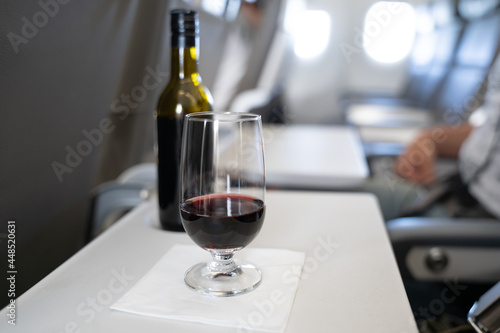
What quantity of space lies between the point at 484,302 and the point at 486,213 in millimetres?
943

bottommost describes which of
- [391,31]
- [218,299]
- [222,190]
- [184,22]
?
[218,299]

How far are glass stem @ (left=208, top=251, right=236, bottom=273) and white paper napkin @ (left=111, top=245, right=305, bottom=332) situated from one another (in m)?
0.05

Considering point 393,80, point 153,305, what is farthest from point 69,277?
point 393,80

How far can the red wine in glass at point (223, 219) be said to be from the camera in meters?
0.62

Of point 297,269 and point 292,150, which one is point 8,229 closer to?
point 297,269

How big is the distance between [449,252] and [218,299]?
627 mm

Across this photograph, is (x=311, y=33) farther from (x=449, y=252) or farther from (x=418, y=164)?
(x=449, y=252)

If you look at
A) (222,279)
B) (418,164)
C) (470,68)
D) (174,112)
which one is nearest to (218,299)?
(222,279)

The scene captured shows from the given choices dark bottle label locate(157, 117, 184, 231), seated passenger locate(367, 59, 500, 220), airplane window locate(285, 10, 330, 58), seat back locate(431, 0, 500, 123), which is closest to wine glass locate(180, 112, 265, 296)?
dark bottle label locate(157, 117, 184, 231)

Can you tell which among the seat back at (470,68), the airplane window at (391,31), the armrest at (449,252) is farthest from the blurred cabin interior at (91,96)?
the airplane window at (391,31)

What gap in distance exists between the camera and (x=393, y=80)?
5.88 meters

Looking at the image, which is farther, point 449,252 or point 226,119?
point 449,252

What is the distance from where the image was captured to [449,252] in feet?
3.42

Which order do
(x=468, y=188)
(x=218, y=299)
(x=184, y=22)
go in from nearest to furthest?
(x=218, y=299), (x=184, y=22), (x=468, y=188)
